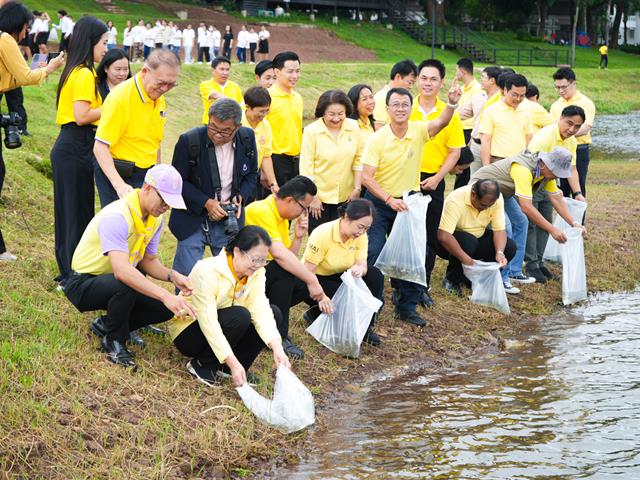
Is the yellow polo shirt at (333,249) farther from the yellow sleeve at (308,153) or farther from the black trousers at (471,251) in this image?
the black trousers at (471,251)

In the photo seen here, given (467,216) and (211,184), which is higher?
(211,184)

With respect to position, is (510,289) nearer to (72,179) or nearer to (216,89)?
(216,89)

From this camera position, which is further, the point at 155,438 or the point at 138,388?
the point at 138,388

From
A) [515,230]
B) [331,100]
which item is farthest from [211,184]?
[515,230]

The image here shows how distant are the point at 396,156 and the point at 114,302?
2882mm

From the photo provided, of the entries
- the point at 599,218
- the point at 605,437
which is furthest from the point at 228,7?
the point at 605,437

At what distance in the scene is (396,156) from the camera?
7.63m

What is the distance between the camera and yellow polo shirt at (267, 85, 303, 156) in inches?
332

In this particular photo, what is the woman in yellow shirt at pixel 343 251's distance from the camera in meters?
6.56

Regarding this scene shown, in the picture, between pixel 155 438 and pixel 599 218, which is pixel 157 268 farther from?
pixel 599 218

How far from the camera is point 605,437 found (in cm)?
571

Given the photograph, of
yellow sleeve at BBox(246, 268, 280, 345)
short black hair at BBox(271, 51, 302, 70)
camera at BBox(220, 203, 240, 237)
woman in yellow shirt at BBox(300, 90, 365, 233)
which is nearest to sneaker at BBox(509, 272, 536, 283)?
woman in yellow shirt at BBox(300, 90, 365, 233)

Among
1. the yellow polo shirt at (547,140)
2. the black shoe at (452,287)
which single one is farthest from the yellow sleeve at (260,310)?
the yellow polo shirt at (547,140)

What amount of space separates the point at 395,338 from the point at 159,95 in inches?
103
